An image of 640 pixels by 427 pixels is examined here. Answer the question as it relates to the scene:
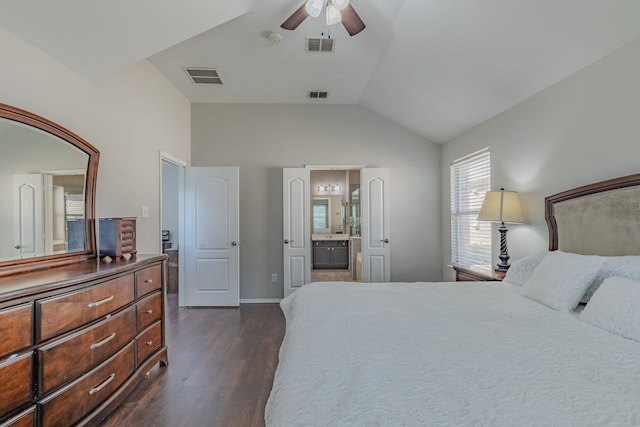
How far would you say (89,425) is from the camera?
1.70m

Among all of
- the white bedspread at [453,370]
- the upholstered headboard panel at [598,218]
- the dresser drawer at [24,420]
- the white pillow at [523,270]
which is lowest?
the dresser drawer at [24,420]

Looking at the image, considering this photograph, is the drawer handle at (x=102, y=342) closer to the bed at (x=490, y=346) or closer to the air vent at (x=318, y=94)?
the bed at (x=490, y=346)

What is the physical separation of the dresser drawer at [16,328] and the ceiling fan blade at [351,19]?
247 cm

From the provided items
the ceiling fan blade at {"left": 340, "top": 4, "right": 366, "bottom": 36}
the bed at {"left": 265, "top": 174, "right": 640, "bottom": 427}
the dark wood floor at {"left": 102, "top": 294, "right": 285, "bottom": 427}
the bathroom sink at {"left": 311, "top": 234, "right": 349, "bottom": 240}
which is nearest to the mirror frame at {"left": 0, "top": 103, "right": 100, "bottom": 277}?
the dark wood floor at {"left": 102, "top": 294, "right": 285, "bottom": 427}

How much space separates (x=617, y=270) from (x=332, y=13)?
7.73 feet

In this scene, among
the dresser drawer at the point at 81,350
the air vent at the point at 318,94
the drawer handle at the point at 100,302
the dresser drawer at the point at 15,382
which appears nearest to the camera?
the dresser drawer at the point at 15,382

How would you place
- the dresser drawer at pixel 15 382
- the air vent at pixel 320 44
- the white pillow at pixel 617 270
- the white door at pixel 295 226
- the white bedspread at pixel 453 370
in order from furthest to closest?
the white door at pixel 295 226 < the air vent at pixel 320 44 < the white pillow at pixel 617 270 < the dresser drawer at pixel 15 382 < the white bedspread at pixel 453 370

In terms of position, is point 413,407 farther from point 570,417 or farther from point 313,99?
point 313,99

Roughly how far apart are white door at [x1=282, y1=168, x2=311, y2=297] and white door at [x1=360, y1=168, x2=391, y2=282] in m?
0.84

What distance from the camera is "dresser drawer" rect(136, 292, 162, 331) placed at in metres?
2.20

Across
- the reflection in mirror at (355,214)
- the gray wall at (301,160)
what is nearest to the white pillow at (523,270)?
the gray wall at (301,160)

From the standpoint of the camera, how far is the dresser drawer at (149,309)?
2.20 m

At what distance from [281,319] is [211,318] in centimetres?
91

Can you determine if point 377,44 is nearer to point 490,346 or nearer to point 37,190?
point 490,346
